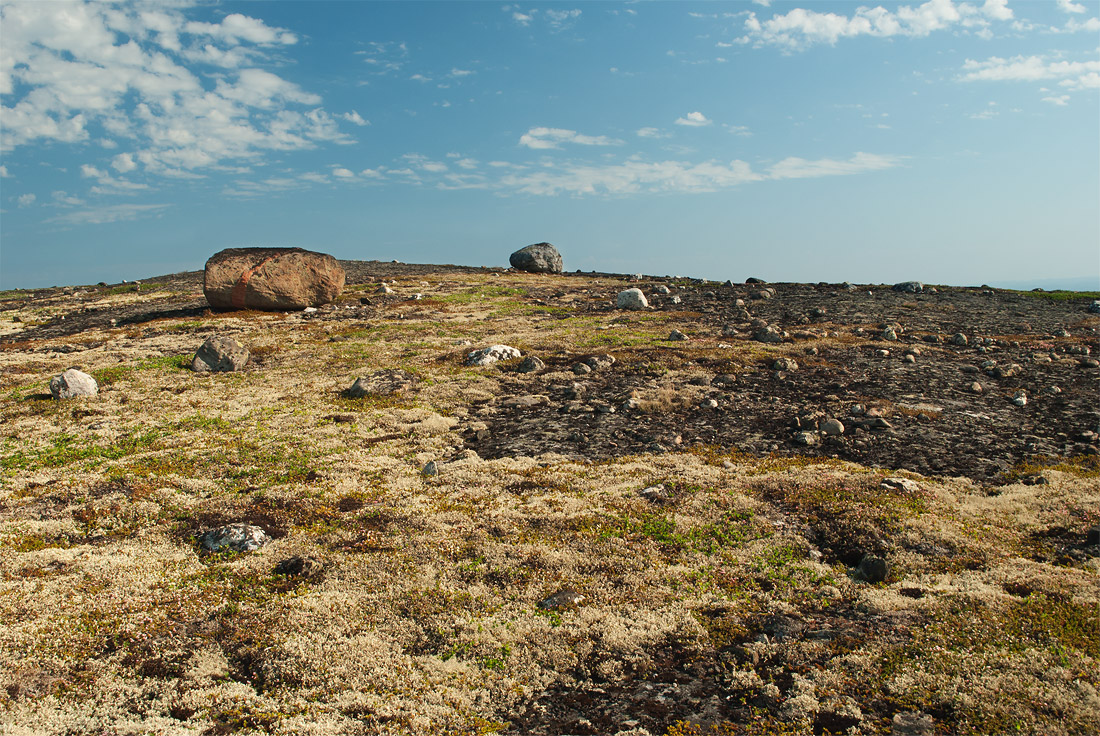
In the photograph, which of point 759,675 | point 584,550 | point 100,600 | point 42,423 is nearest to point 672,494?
point 584,550

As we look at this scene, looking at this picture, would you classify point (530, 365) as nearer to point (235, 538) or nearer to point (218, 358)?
point (218, 358)

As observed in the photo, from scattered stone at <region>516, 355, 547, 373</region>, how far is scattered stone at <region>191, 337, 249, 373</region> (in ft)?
24.9

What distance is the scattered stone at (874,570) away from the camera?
249 inches

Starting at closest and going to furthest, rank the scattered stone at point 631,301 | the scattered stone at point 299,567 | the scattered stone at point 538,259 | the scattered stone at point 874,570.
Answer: the scattered stone at point 874,570 < the scattered stone at point 299,567 < the scattered stone at point 631,301 < the scattered stone at point 538,259

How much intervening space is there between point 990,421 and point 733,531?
683cm

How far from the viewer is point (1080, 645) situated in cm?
501

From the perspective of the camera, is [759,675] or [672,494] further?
[672,494]

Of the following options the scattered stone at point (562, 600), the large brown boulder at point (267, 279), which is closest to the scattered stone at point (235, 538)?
the scattered stone at point (562, 600)

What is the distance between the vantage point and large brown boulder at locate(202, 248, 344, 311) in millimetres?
24609

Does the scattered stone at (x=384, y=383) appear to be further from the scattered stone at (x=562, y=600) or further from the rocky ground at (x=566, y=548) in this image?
the scattered stone at (x=562, y=600)

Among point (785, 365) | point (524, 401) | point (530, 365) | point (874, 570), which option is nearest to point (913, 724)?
point (874, 570)

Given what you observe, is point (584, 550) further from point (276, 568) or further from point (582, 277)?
point (582, 277)

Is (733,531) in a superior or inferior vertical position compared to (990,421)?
inferior

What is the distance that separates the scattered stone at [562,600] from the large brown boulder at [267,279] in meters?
22.4
